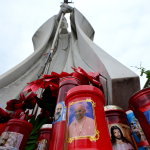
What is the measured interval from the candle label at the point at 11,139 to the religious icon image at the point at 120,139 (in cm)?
23

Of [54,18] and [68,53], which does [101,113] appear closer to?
[68,53]

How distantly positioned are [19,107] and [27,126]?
13 centimetres

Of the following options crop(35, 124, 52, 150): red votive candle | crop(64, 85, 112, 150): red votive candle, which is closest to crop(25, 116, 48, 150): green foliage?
crop(35, 124, 52, 150): red votive candle

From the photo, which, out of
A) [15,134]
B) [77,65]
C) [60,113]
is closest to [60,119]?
[60,113]

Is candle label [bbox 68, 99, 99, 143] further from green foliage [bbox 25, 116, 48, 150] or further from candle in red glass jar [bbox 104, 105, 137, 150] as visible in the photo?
green foliage [bbox 25, 116, 48, 150]

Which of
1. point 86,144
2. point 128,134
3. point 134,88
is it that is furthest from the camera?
point 134,88

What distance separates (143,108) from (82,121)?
0.15 meters

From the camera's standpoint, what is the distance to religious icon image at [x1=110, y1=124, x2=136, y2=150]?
0.98 feet

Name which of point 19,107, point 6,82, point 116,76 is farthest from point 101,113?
point 6,82

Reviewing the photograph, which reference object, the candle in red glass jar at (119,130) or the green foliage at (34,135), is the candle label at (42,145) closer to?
the green foliage at (34,135)

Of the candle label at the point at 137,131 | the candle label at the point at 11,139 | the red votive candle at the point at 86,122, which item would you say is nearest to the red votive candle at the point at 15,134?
the candle label at the point at 11,139

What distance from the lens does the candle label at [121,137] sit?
30cm

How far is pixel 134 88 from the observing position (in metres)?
0.44

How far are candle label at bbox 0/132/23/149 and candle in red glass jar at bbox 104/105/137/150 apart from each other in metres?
0.23
